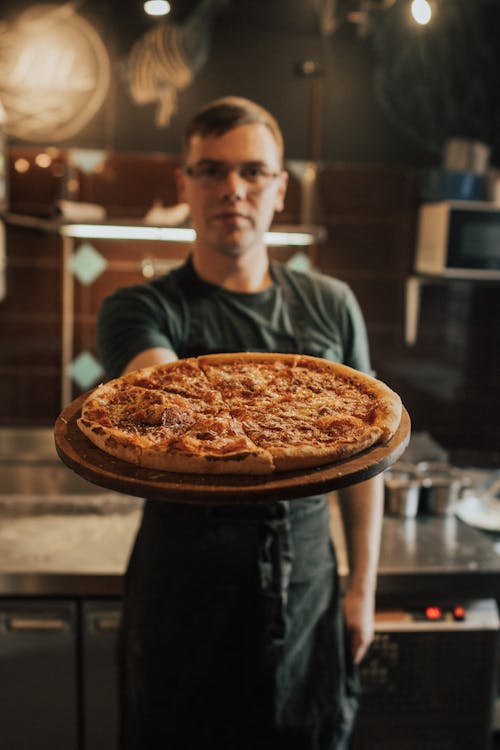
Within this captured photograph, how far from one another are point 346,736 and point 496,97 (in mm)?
3302

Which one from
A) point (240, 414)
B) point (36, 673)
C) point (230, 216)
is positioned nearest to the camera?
point (240, 414)

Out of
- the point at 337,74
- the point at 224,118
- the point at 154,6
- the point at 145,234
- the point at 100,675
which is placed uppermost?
the point at 337,74

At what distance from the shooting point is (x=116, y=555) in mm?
2402

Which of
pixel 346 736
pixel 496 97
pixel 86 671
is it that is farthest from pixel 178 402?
pixel 496 97

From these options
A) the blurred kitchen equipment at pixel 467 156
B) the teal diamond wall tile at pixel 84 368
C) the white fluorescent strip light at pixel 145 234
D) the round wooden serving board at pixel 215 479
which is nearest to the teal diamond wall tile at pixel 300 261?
the white fluorescent strip light at pixel 145 234

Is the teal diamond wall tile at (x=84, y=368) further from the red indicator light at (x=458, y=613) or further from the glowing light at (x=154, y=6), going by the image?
the red indicator light at (x=458, y=613)

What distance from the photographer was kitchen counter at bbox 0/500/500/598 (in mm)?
2287

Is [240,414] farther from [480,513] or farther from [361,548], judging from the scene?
[480,513]

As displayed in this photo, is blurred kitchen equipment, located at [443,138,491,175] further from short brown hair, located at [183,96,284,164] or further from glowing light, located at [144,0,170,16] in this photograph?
short brown hair, located at [183,96,284,164]

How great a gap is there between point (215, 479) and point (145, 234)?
7.85ft

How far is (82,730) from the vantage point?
7.80 ft

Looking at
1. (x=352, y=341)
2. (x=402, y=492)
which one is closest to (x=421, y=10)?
(x=352, y=341)

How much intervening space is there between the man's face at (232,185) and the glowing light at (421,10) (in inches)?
17.0

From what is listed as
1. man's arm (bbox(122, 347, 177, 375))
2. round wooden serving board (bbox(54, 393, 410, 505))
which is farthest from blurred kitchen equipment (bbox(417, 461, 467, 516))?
round wooden serving board (bbox(54, 393, 410, 505))
